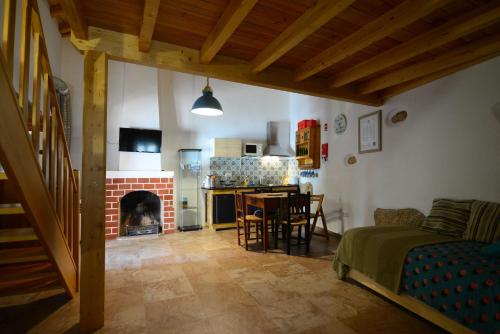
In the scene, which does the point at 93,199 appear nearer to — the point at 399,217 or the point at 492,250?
the point at 492,250

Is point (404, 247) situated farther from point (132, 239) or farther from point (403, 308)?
point (132, 239)

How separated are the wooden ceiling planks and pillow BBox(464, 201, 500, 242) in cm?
141

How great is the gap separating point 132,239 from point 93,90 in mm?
3110

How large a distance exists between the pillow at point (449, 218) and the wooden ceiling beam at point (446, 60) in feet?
4.57

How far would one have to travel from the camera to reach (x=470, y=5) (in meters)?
1.85

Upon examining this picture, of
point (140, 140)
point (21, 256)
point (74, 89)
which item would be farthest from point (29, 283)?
point (74, 89)

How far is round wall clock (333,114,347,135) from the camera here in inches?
167

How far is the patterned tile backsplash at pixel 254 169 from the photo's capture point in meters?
5.45

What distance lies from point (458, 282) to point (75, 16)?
123 inches

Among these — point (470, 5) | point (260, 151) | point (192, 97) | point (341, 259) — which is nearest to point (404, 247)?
point (341, 259)

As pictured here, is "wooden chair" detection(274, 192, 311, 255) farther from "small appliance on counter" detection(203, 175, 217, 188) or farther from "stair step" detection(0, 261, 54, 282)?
"stair step" detection(0, 261, 54, 282)

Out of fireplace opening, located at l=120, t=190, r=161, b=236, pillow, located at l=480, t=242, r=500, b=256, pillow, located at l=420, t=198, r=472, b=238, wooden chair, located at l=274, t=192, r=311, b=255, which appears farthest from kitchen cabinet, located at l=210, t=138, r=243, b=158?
pillow, located at l=480, t=242, r=500, b=256

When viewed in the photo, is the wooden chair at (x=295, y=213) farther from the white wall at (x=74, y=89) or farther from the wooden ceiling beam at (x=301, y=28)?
the white wall at (x=74, y=89)

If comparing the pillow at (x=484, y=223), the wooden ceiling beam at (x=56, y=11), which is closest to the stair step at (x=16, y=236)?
the pillow at (x=484, y=223)
